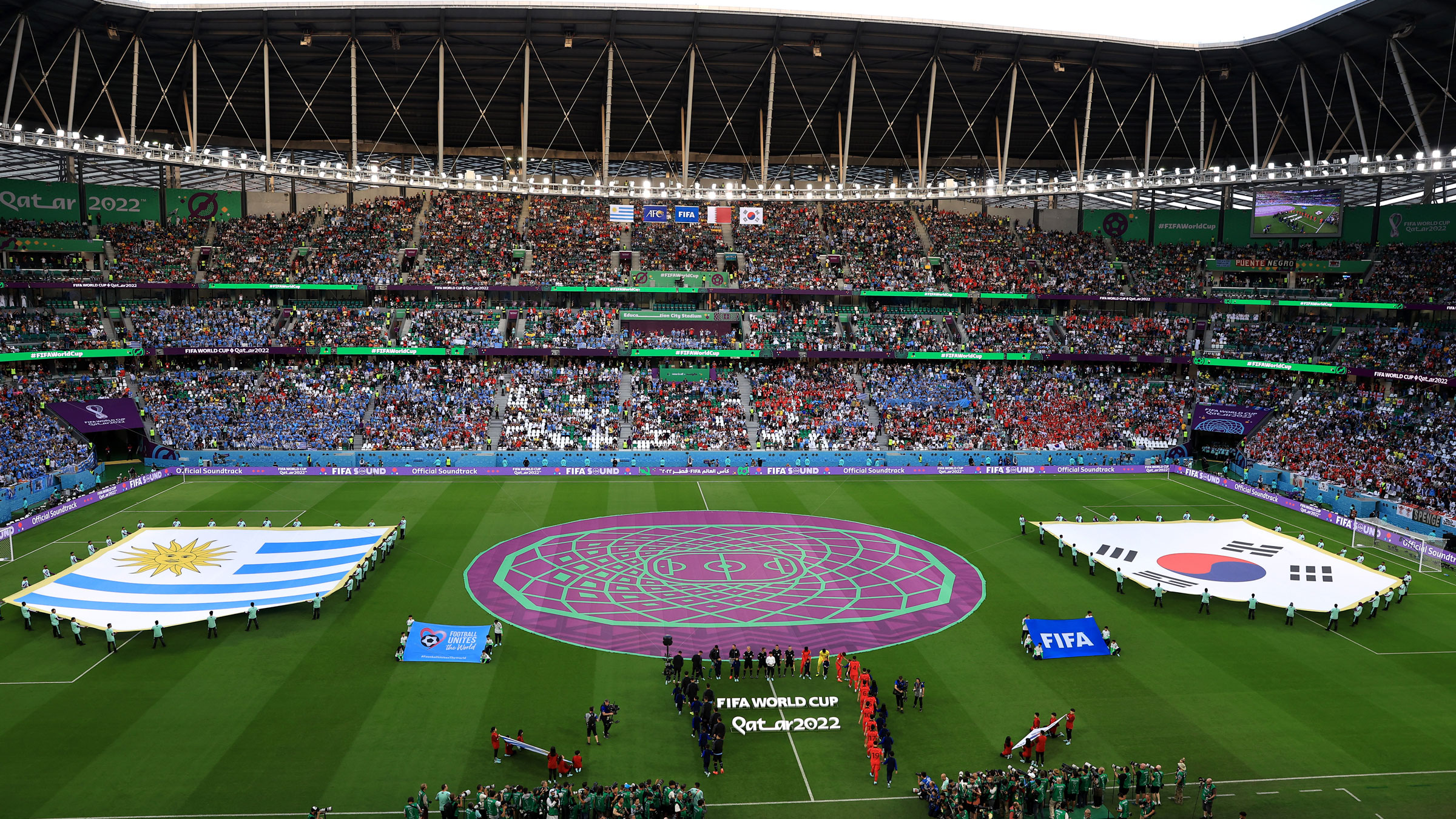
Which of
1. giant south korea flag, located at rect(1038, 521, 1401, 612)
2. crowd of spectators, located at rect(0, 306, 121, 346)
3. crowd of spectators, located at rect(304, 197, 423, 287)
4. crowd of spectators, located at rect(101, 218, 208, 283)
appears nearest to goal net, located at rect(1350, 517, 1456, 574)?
giant south korea flag, located at rect(1038, 521, 1401, 612)

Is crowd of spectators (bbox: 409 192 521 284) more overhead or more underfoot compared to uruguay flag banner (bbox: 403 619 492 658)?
more overhead

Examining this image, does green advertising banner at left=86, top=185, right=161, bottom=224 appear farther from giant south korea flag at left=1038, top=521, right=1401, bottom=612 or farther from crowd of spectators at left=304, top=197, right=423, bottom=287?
giant south korea flag at left=1038, top=521, right=1401, bottom=612

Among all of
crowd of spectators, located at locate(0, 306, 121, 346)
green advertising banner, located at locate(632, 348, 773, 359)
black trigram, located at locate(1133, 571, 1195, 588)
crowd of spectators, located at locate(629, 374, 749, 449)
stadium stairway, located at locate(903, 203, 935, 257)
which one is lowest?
black trigram, located at locate(1133, 571, 1195, 588)

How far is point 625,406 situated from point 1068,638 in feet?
127

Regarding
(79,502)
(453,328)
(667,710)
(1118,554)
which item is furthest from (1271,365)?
(79,502)

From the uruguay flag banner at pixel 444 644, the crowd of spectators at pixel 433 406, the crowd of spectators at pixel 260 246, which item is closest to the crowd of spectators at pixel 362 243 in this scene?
the crowd of spectators at pixel 260 246

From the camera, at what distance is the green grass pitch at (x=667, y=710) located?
765 inches

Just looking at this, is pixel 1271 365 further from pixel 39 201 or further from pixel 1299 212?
pixel 39 201

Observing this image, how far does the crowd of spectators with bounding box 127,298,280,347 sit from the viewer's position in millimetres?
61812

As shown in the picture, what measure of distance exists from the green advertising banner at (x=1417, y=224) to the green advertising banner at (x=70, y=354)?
94413 millimetres

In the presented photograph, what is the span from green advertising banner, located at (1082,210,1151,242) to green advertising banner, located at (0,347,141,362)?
78.6 m

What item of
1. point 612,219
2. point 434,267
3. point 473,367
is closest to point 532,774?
point 473,367

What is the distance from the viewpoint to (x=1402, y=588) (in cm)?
3244

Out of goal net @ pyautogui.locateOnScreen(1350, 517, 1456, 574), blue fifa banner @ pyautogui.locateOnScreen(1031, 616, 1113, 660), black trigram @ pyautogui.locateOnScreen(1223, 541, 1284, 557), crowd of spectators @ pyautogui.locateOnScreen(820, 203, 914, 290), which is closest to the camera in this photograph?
blue fifa banner @ pyautogui.locateOnScreen(1031, 616, 1113, 660)
